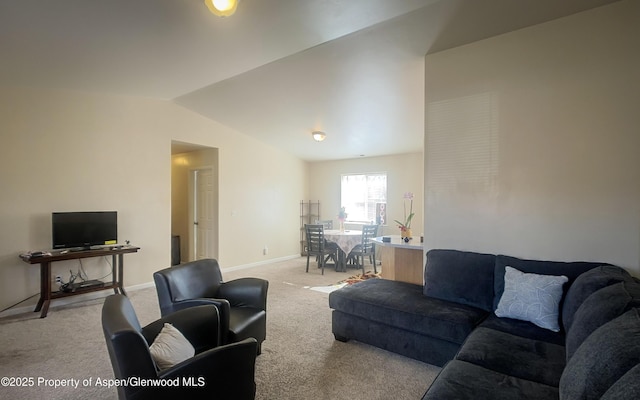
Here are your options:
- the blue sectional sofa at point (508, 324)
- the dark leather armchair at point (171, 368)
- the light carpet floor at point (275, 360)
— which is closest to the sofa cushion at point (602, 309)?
the blue sectional sofa at point (508, 324)

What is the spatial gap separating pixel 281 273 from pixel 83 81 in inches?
157

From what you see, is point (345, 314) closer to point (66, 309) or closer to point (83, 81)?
point (66, 309)

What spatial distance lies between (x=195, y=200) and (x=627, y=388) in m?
6.56

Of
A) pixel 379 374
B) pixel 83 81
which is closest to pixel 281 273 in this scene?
pixel 379 374

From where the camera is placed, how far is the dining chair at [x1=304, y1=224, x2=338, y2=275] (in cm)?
575

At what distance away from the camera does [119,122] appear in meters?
4.45

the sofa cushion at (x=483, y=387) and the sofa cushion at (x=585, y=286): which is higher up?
the sofa cushion at (x=585, y=286)

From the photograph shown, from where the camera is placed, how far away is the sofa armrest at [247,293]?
272 cm

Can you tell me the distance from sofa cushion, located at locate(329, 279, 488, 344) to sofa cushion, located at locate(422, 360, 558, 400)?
0.68 m

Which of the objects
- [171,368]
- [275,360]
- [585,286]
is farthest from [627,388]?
[275,360]

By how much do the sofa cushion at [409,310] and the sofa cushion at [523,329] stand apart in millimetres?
120

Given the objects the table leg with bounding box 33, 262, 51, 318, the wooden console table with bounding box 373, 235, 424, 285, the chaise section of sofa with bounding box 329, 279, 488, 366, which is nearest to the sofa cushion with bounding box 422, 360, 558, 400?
the chaise section of sofa with bounding box 329, 279, 488, 366

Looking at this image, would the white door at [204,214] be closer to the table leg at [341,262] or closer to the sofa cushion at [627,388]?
the table leg at [341,262]

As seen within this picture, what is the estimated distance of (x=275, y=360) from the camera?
2574 millimetres
